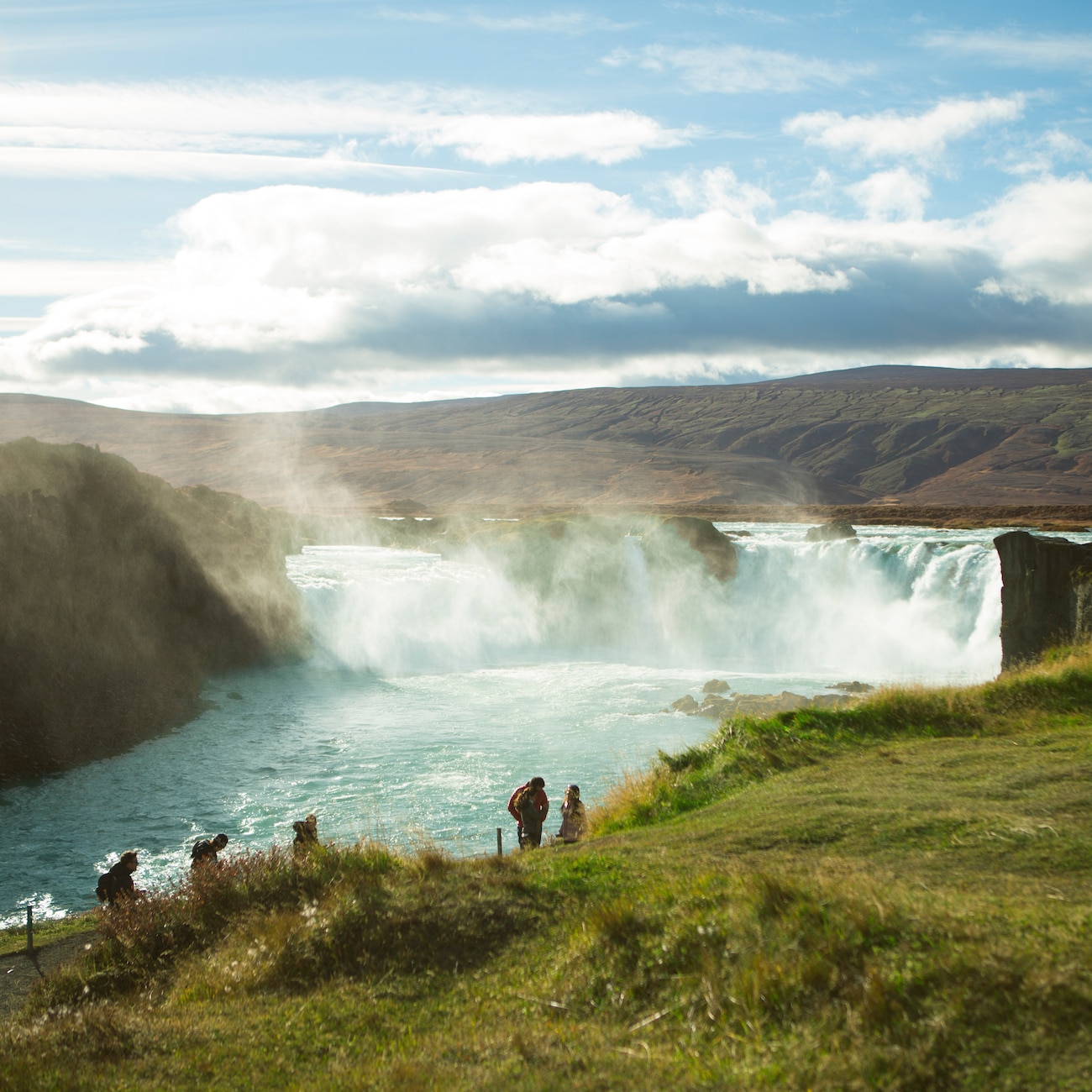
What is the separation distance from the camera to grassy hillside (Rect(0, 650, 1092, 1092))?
4109 mm

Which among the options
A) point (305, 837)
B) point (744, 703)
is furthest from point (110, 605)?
point (305, 837)

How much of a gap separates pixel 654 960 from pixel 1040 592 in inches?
707

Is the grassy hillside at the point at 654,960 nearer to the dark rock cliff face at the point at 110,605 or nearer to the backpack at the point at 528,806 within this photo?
the backpack at the point at 528,806

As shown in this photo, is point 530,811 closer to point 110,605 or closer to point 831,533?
point 110,605

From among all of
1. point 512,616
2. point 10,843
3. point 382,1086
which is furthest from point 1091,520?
point 382,1086

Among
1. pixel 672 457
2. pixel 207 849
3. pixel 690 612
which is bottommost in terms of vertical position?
pixel 690 612

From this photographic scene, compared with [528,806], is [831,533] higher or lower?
higher

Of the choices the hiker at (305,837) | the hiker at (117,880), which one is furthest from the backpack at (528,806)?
the hiker at (117,880)

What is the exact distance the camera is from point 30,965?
1027 centimetres

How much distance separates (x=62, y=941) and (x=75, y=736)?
1503 cm

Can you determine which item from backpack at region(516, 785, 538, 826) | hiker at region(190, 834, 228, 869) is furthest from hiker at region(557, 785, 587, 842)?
hiker at region(190, 834, 228, 869)

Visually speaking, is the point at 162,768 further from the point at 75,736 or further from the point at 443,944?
the point at 443,944

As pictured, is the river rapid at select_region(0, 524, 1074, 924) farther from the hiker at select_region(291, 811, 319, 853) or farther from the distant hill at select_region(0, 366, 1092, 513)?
the distant hill at select_region(0, 366, 1092, 513)

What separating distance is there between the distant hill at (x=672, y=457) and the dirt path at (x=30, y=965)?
95.8 meters
